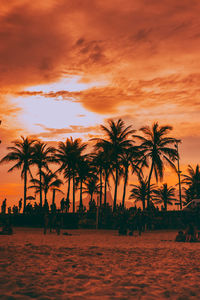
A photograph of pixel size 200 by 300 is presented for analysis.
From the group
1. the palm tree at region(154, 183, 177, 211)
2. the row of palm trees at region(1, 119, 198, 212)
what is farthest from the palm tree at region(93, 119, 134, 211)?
the palm tree at region(154, 183, 177, 211)

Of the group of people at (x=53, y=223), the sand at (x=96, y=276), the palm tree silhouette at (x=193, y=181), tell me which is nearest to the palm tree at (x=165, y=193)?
the palm tree silhouette at (x=193, y=181)

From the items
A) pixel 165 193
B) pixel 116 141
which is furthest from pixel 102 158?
pixel 165 193

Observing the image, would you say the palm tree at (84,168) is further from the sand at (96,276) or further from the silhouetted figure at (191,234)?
the sand at (96,276)

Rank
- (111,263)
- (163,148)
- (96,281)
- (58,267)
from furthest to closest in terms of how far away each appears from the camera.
→ (163,148) < (111,263) < (58,267) < (96,281)

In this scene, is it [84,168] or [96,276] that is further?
[84,168]

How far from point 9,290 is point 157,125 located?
1171 inches

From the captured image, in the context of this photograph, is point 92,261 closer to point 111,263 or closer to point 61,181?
point 111,263

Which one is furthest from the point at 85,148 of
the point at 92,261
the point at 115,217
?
the point at 92,261

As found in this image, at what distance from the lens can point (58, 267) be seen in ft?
25.7

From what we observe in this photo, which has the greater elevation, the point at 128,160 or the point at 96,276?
the point at 128,160

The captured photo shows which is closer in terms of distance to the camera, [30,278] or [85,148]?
[30,278]

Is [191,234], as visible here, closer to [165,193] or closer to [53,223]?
[53,223]

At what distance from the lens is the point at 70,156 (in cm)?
3903

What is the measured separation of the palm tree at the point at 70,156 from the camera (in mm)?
38969
